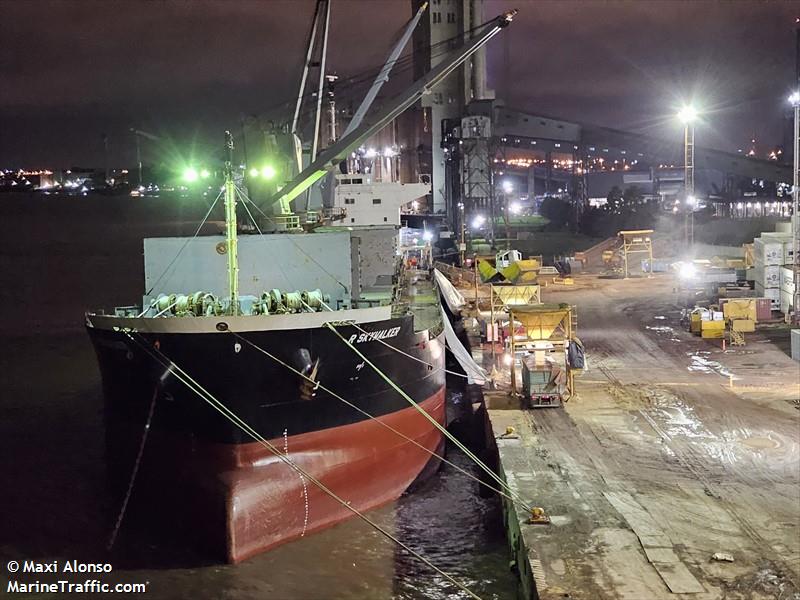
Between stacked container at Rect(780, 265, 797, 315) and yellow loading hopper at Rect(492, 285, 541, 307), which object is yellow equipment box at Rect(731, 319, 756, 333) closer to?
stacked container at Rect(780, 265, 797, 315)

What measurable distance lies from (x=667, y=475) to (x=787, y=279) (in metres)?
16.5

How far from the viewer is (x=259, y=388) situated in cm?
1390

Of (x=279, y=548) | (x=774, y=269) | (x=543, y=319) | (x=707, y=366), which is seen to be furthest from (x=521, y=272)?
(x=279, y=548)

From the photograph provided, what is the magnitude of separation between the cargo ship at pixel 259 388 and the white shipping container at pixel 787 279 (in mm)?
15309

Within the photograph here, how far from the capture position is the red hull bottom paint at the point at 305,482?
527 inches

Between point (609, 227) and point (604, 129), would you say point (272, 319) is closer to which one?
point (609, 227)

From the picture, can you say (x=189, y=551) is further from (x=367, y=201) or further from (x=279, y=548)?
(x=367, y=201)

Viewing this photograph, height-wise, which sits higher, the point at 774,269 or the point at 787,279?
the point at 774,269

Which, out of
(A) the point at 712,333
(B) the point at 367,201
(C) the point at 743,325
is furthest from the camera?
(B) the point at 367,201

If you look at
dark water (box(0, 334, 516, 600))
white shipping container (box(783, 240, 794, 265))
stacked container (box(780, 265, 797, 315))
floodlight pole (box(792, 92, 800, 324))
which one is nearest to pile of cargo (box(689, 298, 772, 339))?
floodlight pole (box(792, 92, 800, 324))

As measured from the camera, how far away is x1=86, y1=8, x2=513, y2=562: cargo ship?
1376cm

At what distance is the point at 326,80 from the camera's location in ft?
106

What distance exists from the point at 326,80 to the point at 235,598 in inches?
944

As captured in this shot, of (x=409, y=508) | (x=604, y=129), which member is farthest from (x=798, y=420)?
(x=604, y=129)
